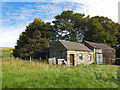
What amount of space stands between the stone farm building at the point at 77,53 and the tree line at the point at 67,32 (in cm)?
504

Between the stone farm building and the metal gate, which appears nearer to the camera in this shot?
the stone farm building

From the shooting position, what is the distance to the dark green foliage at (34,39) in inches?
1236

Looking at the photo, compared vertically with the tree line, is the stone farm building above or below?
below

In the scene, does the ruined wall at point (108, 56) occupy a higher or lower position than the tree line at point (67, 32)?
lower

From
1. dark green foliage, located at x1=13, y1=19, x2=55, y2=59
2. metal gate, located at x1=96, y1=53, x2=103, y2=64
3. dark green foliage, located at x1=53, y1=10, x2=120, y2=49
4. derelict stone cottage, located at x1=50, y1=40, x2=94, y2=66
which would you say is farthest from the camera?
dark green foliage, located at x1=53, y1=10, x2=120, y2=49

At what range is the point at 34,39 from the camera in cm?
3244

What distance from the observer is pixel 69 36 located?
3931 cm

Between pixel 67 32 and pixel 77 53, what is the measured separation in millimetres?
17789

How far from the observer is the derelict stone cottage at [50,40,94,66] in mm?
21078

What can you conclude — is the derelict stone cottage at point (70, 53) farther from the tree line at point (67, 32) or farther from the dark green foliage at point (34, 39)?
the tree line at point (67, 32)

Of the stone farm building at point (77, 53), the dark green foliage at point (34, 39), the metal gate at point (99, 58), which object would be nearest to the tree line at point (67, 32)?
the dark green foliage at point (34, 39)

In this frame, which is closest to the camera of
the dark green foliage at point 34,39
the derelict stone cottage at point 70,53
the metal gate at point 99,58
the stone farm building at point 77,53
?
the derelict stone cottage at point 70,53

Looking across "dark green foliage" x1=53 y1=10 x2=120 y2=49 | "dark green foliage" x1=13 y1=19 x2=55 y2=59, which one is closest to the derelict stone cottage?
"dark green foliage" x1=13 y1=19 x2=55 y2=59

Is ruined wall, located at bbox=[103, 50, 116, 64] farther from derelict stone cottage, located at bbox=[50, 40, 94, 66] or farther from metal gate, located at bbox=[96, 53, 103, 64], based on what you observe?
derelict stone cottage, located at bbox=[50, 40, 94, 66]
